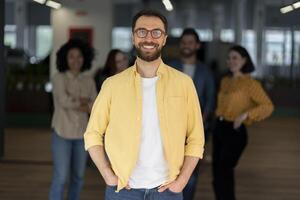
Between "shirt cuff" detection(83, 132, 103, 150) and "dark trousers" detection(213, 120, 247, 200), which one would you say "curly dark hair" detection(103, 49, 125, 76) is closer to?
"dark trousers" detection(213, 120, 247, 200)

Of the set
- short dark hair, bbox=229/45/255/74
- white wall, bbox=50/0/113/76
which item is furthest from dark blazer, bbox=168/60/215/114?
white wall, bbox=50/0/113/76

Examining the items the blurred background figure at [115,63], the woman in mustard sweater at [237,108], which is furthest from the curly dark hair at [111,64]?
the woman in mustard sweater at [237,108]

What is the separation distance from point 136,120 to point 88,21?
11198 mm

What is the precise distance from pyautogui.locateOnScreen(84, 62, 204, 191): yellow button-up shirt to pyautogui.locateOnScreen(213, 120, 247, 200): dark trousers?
8.79ft

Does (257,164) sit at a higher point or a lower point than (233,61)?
lower

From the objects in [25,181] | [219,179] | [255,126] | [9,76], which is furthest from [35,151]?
[255,126]

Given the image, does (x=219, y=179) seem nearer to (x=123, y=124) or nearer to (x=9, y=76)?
(x=123, y=124)

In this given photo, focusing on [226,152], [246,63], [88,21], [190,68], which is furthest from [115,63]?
[88,21]

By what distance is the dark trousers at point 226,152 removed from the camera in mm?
5852

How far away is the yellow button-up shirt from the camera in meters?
3.06

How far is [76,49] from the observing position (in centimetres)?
563

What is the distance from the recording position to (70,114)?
555cm

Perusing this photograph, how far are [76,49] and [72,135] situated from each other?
0.71 m

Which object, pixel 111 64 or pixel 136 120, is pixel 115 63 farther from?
pixel 136 120
